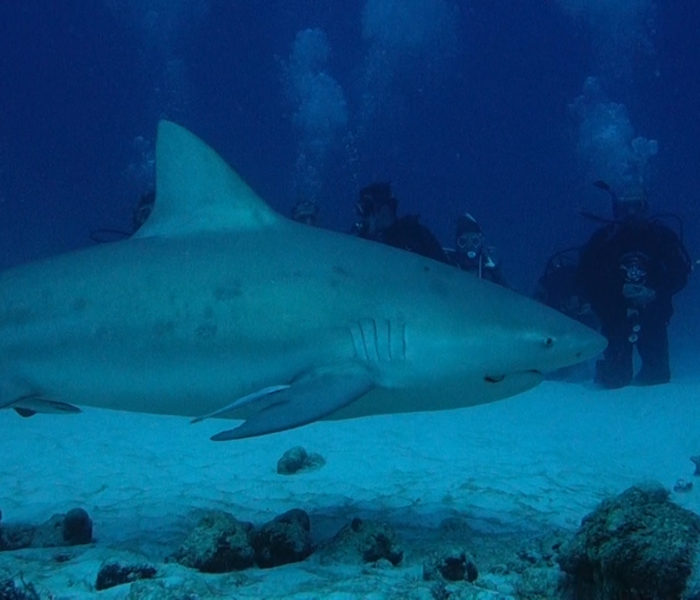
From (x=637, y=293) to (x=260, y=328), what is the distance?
8138mm

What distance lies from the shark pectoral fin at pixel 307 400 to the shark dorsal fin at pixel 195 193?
1.07m

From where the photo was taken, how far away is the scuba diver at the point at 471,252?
451 inches

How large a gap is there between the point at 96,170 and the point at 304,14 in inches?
1531

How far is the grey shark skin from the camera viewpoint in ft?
10.4

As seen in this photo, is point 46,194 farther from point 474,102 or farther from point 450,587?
point 450,587

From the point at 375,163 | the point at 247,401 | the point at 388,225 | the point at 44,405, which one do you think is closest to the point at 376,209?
the point at 388,225

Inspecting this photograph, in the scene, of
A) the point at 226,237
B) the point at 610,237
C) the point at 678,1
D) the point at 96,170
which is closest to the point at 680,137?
the point at 678,1

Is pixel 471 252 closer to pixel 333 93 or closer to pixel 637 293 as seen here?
pixel 637 293

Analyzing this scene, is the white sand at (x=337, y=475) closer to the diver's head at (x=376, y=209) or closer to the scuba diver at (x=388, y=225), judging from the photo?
the scuba diver at (x=388, y=225)

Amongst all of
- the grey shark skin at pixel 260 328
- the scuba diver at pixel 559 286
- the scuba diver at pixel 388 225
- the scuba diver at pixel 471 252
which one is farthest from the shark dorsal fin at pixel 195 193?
the scuba diver at pixel 559 286

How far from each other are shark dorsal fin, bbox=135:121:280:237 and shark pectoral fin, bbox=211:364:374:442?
Answer: 107 cm

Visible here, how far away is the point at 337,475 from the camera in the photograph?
5.07m

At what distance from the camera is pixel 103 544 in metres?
3.59

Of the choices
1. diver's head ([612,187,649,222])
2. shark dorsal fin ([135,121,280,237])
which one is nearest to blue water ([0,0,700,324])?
diver's head ([612,187,649,222])
